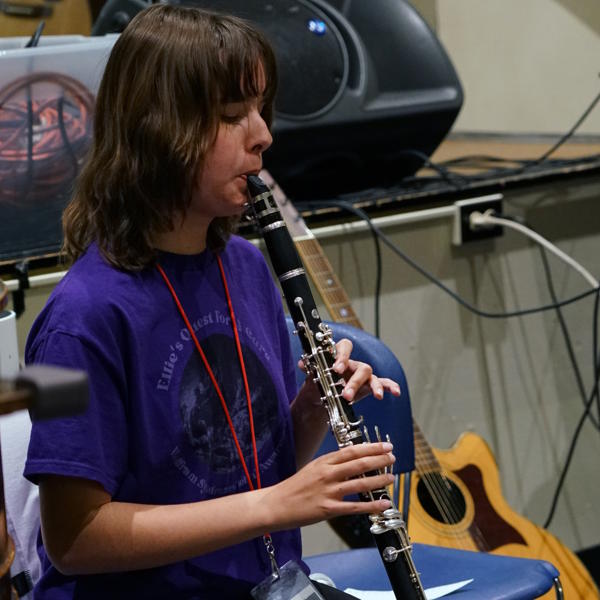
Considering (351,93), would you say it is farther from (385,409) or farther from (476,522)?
(476,522)

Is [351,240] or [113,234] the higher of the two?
[113,234]

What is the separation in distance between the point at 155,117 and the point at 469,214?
114 cm

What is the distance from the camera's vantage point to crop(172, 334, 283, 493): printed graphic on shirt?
1038 mm

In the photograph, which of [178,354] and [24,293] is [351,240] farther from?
[178,354]

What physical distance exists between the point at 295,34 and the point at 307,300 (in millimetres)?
973

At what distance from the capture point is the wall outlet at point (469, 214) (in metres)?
2.04

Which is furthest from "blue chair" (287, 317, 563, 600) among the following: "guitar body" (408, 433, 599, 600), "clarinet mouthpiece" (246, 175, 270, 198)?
"clarinet mouthpiece" (246, 175, 270, 198)

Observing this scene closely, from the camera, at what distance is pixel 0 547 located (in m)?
0.60

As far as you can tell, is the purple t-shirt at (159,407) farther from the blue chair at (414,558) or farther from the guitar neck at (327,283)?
the guitar neck at (327,283)

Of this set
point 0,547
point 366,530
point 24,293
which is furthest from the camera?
point 366,530

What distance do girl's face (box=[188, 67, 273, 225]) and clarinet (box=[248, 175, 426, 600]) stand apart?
0.04 meters

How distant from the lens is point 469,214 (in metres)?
2.04

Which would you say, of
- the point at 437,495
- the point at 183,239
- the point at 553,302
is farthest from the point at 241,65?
the point at 553,302

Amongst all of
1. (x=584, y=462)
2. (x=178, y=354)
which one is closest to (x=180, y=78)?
(x=178, y=354)
